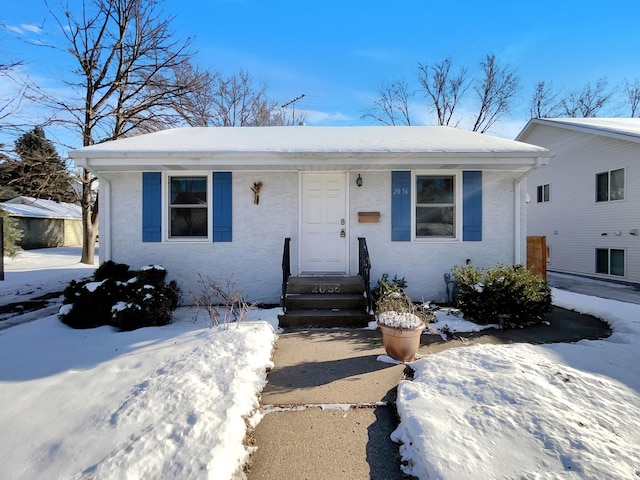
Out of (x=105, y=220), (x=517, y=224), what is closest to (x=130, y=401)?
(x=105, y=220)

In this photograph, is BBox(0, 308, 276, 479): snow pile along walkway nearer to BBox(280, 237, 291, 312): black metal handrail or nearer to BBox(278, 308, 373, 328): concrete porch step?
BBox(278, 308, 373, 328): concrete porch step

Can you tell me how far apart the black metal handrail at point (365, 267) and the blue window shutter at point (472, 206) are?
2.12 metres

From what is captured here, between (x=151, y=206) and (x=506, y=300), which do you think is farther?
(x=151, y=206)

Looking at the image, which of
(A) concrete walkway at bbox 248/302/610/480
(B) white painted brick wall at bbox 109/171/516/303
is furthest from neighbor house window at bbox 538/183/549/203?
(A) concrete walkway at bbox 248/302/610/480

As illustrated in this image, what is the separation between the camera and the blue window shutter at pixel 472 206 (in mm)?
6480

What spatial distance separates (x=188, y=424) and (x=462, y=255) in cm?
578

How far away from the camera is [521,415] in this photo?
2512mm

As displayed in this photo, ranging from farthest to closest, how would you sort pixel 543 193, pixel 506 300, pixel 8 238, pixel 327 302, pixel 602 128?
1. pixel 543 193
2. pixel 8 238
3. pixel 602 128
4. pixel 327 302
5. pixel 506 300

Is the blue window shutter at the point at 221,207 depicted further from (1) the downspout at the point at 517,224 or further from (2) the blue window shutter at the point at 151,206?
(1) the downspout at the point at 517,224

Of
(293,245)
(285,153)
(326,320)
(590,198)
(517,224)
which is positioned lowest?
(326,320)

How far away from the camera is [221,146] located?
20.0ft

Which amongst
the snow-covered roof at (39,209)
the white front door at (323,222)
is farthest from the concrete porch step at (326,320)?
the snow-covered roof at (39,209)

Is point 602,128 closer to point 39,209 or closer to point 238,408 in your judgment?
point 238,408

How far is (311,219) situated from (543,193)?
11.5 meters
